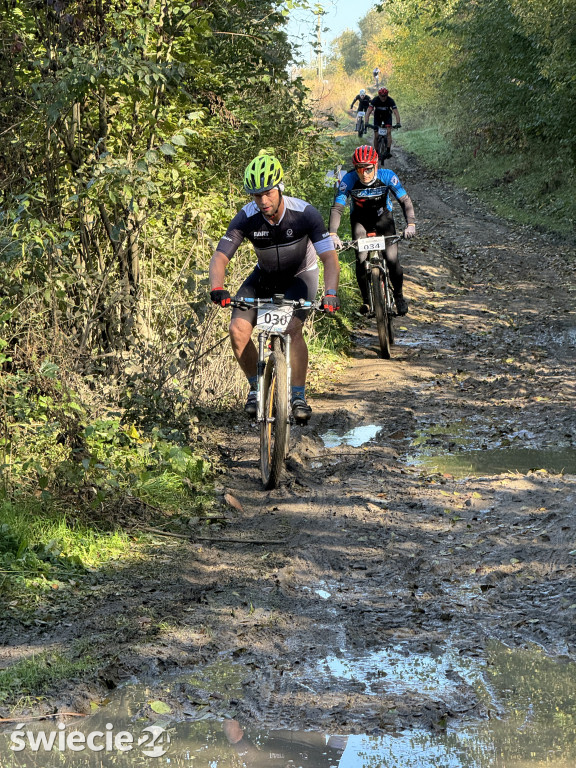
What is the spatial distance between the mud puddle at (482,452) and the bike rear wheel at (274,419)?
47.1 inches

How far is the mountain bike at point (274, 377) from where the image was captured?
655 centimetres

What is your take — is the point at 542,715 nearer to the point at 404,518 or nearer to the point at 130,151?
the point at 404,518

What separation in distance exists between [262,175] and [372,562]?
9.59ft

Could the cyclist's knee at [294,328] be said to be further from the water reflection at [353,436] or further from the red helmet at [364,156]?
the red helmet at [364,156]

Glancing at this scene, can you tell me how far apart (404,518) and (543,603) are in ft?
4.96

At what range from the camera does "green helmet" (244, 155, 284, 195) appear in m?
6.52

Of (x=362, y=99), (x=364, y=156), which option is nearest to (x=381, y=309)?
(x=364, y=156)

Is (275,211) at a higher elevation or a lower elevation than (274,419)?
higher

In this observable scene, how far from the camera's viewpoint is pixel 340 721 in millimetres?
3484

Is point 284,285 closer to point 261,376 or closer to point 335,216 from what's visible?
point 261,376

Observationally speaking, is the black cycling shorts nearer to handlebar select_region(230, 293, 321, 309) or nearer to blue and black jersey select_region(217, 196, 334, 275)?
blue and black jersey select_region(217, 196, 334, 275)

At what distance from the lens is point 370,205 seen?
10.9 m

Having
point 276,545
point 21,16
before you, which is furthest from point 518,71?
point 276,545

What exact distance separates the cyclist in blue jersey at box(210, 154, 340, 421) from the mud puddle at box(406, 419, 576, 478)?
1.22 meters
